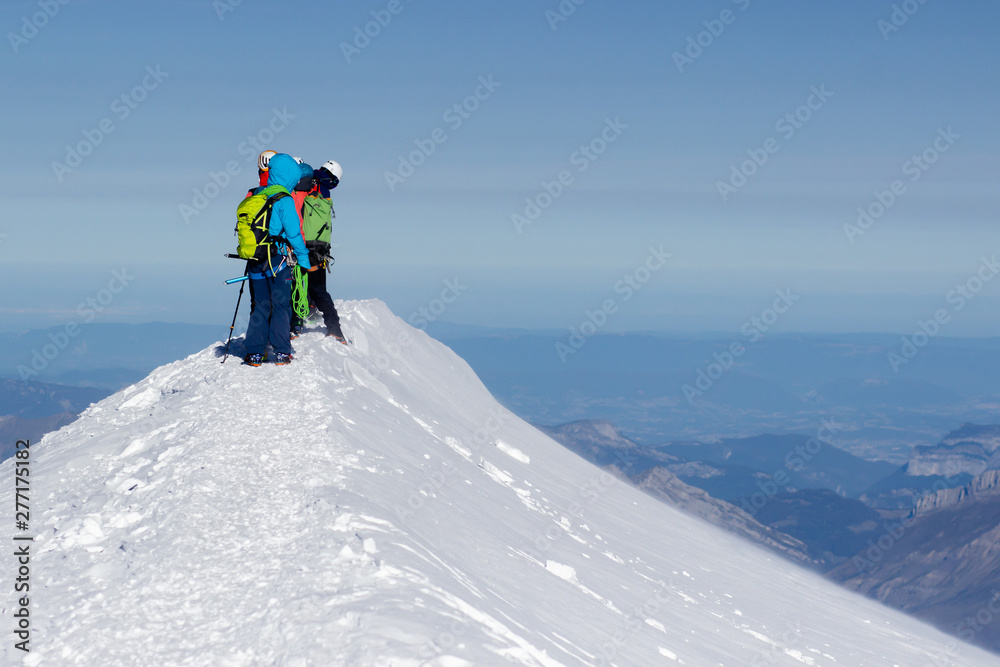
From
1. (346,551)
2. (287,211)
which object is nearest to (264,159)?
(287,211)

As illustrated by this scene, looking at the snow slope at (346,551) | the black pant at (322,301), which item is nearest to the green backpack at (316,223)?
the black pant at (322,301)

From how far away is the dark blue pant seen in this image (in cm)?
1317

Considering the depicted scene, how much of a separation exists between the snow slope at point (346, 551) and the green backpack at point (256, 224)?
211 cm

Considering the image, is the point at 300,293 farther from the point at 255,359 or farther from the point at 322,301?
the point at 255,359

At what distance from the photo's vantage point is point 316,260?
46.9 ft

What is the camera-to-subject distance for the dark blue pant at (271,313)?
43.2ft

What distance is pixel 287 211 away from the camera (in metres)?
12.8

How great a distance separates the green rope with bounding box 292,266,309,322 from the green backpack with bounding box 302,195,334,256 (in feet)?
1.83

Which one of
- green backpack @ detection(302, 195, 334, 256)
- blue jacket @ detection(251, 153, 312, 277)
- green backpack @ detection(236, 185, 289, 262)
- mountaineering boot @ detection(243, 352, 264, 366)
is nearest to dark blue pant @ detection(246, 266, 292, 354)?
mountaineering boot @ detection(243, 352, 264, 366)

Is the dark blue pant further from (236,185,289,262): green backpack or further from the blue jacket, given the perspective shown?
(236,185,289,262): green backpack

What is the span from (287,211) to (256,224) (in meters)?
0.57

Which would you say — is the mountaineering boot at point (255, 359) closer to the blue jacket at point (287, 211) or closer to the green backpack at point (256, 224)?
the blue jacket at point (287, 211)

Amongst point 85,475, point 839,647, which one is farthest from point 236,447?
point 839,647

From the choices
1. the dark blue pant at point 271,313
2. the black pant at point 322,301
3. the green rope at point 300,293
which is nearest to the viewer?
the dark blue pant at point 271,313
